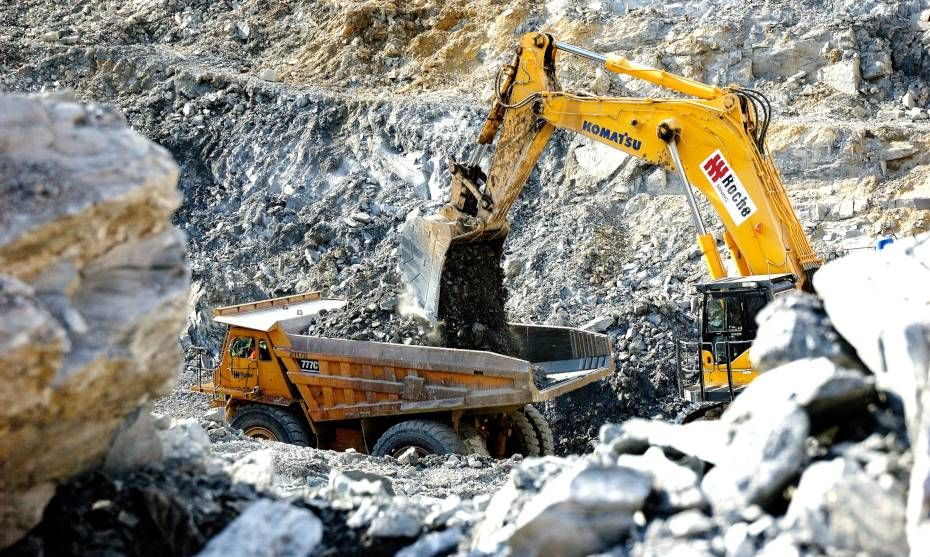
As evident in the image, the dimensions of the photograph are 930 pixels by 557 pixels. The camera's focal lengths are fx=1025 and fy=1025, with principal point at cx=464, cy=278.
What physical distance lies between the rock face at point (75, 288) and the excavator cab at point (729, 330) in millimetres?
5601

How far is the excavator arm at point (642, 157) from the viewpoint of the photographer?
9195 mm

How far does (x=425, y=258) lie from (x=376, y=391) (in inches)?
65.7

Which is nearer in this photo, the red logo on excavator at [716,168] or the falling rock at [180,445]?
the falling rock at [180,445]

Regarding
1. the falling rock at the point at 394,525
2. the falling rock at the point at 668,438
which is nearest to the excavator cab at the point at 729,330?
the falling rock at the point at 668,438

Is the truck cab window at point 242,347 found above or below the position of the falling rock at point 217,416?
above

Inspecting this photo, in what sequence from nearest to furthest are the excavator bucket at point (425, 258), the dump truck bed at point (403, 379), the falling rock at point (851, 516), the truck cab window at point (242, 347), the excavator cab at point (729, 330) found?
the falling rock at point (851, 516), the excavator cab at point (729, 330), the dump truck bed at point (403, 379), the truck cab window at point (242, 347), the excavator bucket at point (425, 258)

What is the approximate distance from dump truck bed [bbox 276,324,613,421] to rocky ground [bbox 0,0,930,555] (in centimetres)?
83

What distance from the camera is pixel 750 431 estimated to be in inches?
168

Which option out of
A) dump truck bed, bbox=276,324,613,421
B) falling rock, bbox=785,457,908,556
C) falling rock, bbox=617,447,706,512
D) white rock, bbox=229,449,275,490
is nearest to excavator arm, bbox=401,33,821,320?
dump truck bed, bbox=276,324,613,421

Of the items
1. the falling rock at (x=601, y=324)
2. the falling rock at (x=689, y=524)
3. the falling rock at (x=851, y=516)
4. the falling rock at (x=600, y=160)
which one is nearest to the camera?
the falling rock at (x=851, y=516)

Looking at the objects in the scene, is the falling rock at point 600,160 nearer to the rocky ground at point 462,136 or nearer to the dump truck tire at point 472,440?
the rocky ground at point 462,136

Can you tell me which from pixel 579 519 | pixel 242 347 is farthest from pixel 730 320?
pixel 579 519

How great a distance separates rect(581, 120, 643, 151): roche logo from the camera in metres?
10.1

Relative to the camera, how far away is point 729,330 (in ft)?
30.0
